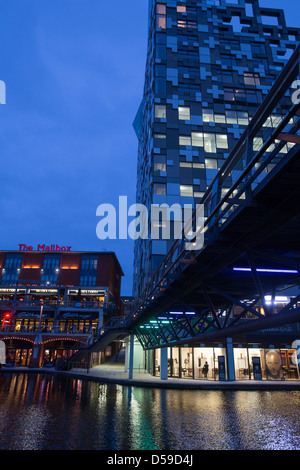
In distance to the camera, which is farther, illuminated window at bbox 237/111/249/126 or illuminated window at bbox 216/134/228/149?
illuminated window at bbox 237/111/249/126

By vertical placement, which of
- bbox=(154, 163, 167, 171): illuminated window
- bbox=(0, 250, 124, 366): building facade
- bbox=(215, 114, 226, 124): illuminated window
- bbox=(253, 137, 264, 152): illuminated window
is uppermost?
bbox=(215, 114, 226, 124): illuminated window

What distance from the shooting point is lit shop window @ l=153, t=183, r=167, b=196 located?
133 feet

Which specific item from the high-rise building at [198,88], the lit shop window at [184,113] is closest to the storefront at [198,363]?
the high-rise building at [198,88]

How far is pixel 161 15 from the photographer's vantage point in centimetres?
5188

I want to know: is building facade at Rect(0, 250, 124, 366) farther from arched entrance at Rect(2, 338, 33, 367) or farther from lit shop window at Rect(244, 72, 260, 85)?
lit shop window at Rect(244, 72, 260, 85)

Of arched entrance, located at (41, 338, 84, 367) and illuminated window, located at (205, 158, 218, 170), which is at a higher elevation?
illuminated window, located at (205, 158, 218, 170)

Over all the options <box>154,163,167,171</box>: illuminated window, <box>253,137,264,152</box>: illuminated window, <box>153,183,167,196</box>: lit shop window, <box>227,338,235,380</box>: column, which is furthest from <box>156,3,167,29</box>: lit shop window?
<box>253,137,264,152</box>: illuminated window

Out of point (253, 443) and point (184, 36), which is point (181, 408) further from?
point (184, 36)

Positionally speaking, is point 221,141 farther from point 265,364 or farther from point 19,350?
point 19,350

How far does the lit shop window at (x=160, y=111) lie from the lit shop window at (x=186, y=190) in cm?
1175

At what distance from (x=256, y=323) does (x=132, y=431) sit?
25.4 feet

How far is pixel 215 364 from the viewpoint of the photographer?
32.8 metres

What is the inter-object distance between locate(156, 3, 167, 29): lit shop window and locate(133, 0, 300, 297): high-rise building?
6.6 inches
